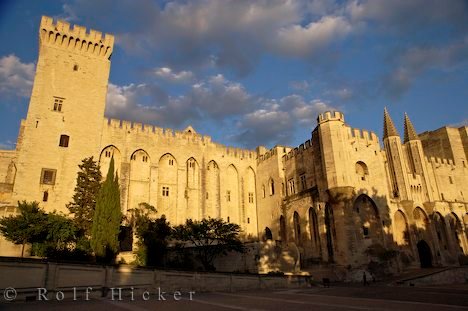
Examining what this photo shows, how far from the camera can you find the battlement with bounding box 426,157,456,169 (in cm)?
3669

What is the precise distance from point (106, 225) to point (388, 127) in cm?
2769

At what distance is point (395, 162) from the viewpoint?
106 feet

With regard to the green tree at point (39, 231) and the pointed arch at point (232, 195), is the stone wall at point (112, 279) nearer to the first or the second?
the green tree at point (39, 231)

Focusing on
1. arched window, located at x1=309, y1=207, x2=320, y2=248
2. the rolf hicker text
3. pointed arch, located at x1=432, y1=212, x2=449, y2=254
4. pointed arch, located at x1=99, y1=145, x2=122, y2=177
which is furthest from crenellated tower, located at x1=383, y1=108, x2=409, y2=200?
pointed arch, located at x1=99, y1=145, x2=122, y2=177

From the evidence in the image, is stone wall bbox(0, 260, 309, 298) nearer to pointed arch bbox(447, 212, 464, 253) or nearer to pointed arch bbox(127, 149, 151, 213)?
pointed arch bbox(127, 149, 151, 213)

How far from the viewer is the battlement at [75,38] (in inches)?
1161

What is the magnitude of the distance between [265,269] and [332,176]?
29.5ft

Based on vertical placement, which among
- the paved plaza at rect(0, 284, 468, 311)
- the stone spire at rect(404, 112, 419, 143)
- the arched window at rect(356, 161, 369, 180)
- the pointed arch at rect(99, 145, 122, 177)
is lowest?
the paved plaza at rect(0, 284, 468, 311)

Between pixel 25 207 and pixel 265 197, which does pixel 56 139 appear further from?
pixel 265 197

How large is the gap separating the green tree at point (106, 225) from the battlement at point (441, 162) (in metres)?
32.3

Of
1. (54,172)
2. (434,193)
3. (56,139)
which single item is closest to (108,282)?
(54,172)

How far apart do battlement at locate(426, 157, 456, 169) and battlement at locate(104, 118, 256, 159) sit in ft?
63.2

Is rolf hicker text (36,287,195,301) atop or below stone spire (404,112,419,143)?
below

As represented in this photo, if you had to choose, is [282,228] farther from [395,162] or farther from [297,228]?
[395,162]
